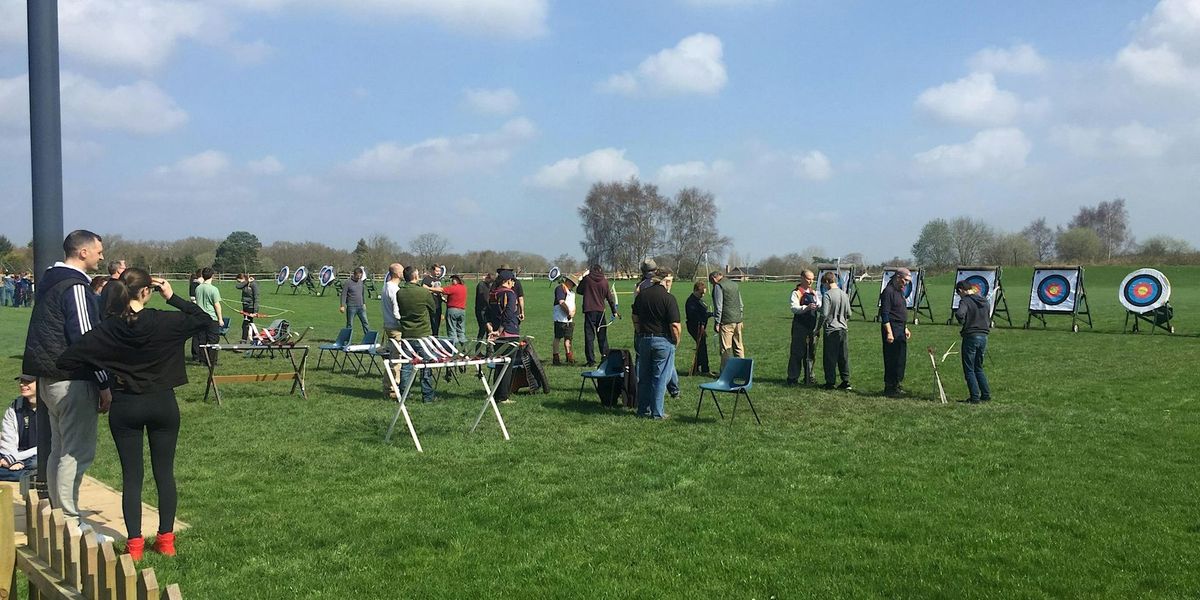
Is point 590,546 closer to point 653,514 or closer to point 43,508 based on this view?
point 653,514

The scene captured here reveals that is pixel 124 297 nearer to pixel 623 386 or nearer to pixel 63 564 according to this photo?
pixel 63 564

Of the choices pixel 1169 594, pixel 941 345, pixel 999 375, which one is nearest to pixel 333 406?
pixel 1169 594

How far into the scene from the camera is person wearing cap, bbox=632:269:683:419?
9352 mm

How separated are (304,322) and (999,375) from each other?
69.8ft

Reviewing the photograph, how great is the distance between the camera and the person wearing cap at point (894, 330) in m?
11.3

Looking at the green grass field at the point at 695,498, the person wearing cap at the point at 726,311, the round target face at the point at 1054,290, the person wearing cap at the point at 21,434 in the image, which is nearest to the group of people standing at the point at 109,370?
the green grass field at the point at 695,498

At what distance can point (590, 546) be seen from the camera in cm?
509

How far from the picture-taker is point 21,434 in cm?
645

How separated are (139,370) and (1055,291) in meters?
24.4

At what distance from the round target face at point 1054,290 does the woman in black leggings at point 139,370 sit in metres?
23.7

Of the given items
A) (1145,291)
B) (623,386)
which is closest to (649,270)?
(623,386)

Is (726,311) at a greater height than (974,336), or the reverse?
(726,311)

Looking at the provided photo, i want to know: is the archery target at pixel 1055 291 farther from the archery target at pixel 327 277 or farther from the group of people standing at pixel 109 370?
the archery target at pixel 327 277

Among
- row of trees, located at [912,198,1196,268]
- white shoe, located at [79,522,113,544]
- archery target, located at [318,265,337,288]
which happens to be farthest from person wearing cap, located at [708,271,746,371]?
row of trees, located at [912,198,1196,268]
